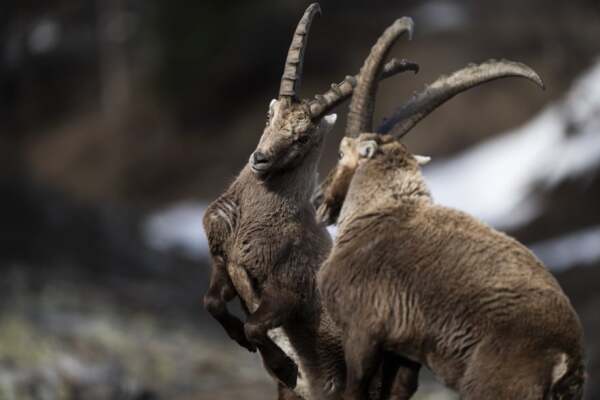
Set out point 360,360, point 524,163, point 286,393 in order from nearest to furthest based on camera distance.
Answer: point 360,360 → point 286,393 → point 524,163

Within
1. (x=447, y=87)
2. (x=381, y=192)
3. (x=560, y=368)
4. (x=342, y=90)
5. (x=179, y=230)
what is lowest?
(x=560, y=368)

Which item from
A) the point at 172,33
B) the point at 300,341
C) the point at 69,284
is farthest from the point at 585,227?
the point at 300,341

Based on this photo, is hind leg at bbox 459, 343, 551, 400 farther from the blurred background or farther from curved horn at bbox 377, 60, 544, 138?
the blurred background

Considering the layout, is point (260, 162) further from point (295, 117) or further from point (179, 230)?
point (179, 230)

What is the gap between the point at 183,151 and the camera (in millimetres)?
41438

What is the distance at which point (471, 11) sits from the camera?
138ft

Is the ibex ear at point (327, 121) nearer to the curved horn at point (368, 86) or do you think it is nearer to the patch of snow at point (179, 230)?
the curved horn at point (368, 86)

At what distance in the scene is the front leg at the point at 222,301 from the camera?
752 cm

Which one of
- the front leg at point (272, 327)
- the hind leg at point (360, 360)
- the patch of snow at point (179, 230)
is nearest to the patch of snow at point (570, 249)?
the patch of snow at point (179, 230)

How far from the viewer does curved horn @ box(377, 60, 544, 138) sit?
6.89 m

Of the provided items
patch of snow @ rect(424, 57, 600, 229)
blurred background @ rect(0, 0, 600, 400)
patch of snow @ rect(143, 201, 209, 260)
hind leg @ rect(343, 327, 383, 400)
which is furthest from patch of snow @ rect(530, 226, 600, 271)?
hind leg @ rect(343, 327, 383, 400)

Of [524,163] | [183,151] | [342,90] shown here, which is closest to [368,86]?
[342,90]

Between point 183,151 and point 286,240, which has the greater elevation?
point 183,151

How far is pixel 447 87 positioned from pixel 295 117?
1.04 metres
